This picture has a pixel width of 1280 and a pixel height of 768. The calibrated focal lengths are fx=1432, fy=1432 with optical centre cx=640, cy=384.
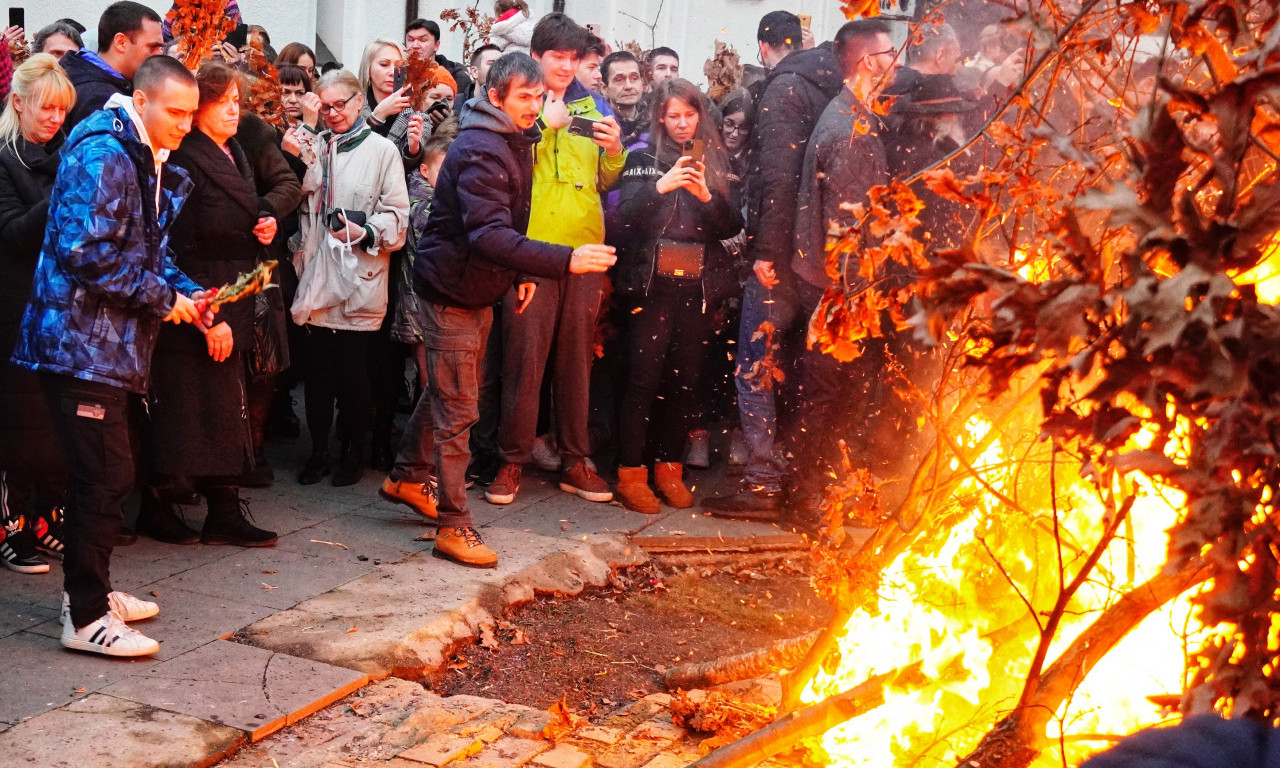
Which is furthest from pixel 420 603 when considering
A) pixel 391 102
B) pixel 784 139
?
pixel 391 102

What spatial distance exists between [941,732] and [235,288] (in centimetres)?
351

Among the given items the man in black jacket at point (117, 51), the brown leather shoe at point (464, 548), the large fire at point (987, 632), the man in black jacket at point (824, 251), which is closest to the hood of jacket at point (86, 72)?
the man in black jacket at point (117, 51)

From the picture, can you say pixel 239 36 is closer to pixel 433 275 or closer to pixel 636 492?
pixel 433 275

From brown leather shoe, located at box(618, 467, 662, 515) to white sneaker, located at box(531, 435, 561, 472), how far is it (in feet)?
1.95

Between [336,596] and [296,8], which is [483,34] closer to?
[296,8]

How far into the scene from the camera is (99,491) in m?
5.35

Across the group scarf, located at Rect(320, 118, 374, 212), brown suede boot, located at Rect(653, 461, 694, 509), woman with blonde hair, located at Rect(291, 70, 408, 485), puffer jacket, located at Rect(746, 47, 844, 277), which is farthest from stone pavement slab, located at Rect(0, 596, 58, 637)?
puffer jacket, located at Rect(746, 47, 844, 277)

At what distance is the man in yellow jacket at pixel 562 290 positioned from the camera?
A: 25.6 ft

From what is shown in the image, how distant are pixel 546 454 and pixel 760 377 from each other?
1523 mm

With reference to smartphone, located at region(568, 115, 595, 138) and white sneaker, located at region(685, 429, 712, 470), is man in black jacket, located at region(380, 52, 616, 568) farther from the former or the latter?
white sneaker, located at region(685, 429, 712, 470)

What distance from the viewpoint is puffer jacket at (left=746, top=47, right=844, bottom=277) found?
7.97 m

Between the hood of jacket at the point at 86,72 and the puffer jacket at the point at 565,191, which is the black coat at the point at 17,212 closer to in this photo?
the hood of jacket at the point at 86,72

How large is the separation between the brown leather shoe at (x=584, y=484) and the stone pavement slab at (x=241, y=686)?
2999 millimetres

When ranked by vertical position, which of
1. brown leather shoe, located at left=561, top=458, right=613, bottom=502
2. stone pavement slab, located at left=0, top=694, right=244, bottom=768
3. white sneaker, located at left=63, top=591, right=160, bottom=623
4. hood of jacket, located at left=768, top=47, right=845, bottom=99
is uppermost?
hood of jacket, located at left=768, top=47, right=845, bottom=99
